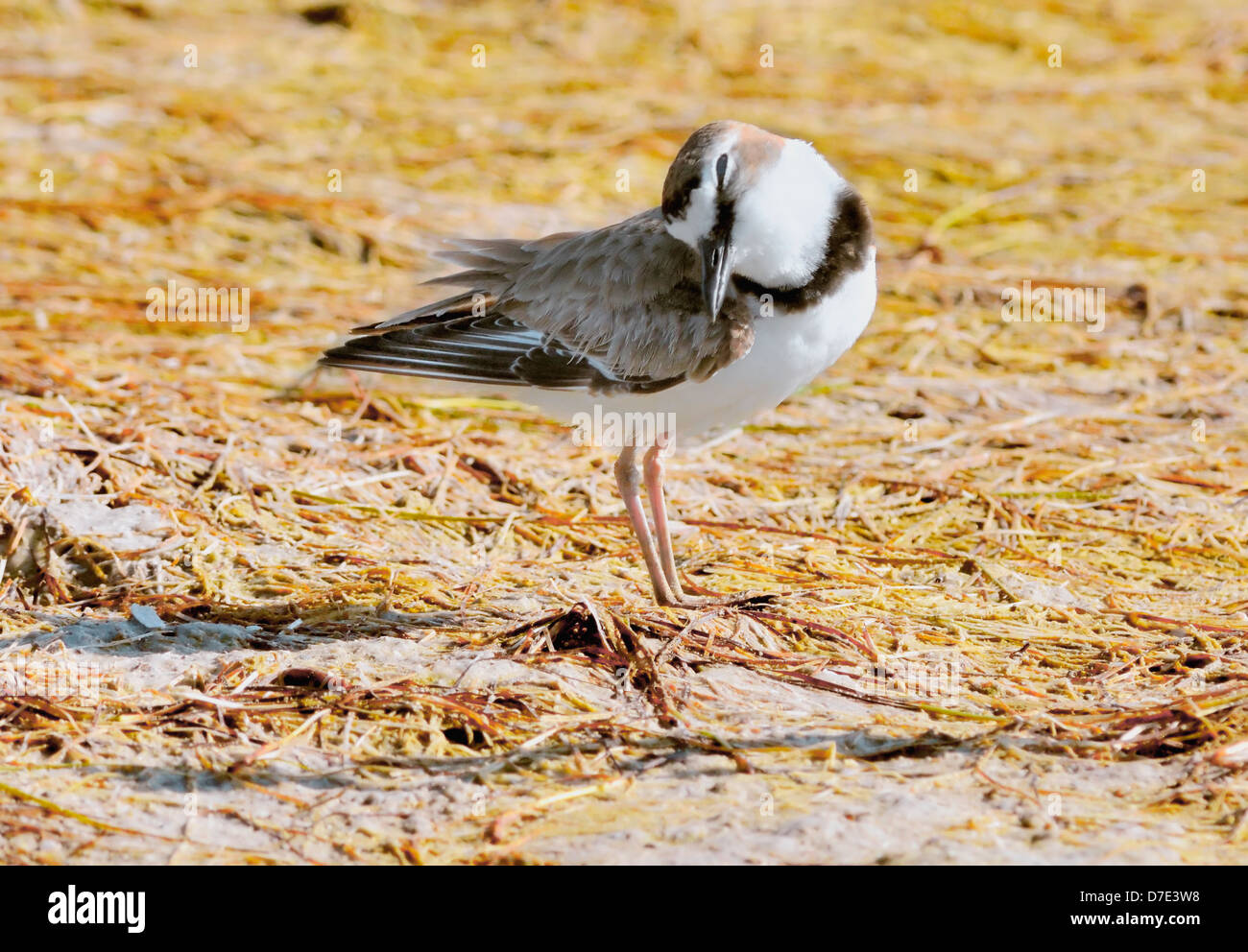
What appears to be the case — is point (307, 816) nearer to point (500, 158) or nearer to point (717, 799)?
point (717, 799)

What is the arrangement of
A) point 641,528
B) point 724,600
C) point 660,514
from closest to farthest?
point 724,600 < point 641,528 < point 660,514

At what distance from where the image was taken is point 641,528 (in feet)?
16.2

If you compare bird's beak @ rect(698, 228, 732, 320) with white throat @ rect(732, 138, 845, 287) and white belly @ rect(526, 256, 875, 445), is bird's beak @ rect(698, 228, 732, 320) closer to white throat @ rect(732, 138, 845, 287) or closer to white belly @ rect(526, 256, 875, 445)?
white throat @ rect(732, 138, 845, 287)

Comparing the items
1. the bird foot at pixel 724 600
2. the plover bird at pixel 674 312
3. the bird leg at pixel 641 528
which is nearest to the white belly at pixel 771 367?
the plover bird at pixel 674 312

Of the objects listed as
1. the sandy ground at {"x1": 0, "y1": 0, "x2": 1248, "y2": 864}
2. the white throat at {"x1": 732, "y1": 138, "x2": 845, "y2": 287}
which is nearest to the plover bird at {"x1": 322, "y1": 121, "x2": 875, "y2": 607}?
the white throat at {"x1": 732, "y1": 138, "x2": 845, "y2": 287}

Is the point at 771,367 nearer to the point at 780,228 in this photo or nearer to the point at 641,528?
the point at 780,228

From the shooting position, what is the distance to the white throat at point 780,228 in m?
4.43

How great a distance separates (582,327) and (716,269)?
72 cm

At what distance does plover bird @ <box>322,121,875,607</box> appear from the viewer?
4445 millimetres

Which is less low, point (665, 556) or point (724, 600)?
point (665, 556)

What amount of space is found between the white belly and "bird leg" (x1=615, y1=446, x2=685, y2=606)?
10.8 inches

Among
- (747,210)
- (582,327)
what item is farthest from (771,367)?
(582,327)

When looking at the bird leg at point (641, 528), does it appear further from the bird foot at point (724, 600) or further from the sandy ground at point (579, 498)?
the sandy ground at point (579, 498)

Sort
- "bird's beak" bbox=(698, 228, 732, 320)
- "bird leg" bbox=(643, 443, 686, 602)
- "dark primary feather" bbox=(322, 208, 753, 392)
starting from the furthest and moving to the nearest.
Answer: "bird leg" bbox=(643, 443, 686, 602) < "dark primary feather" bbox=(322, 208, 753, 392) < "bird's beak" bbox=(698, 228, 732, 320)
